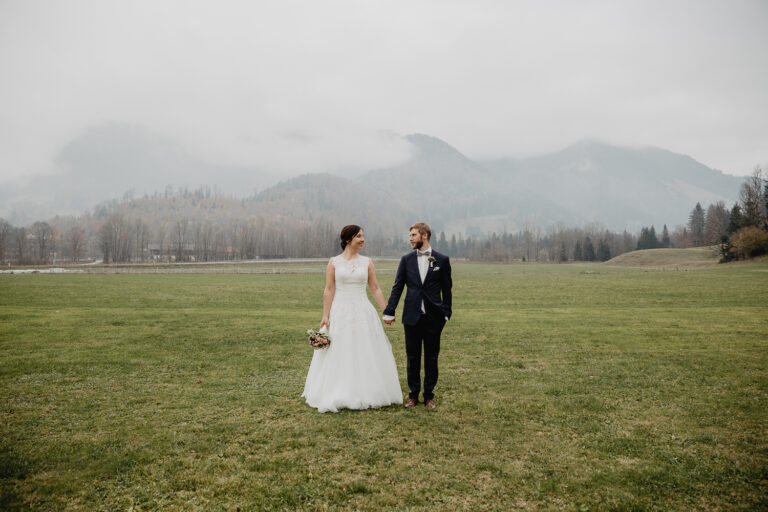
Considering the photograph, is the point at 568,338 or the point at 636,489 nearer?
the point at 636,489

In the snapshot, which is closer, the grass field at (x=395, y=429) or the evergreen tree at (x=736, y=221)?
the grass field at (x=395, y=429)

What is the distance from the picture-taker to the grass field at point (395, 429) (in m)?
5.00

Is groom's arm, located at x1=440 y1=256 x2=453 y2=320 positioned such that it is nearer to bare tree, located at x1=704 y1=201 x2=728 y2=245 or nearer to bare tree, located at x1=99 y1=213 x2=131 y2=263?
bare tree, located at x1=704 y1=201 x2=728 y2=245

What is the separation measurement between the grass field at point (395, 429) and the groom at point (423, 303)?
0.82 m

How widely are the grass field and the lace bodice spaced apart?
7.98 feet

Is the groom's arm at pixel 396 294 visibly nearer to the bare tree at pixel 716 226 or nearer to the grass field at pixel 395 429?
the grass field at pixel 395 429

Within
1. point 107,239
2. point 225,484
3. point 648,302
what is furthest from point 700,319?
point 107,239

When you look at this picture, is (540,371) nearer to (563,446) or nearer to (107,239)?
Result: (563,446)

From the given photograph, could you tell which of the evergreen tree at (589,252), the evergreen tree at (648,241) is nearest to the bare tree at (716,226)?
the evergreen tree at (648,241)

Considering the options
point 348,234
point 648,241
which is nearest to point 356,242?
point 348,234

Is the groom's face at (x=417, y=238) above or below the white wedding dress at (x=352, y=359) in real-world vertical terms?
above

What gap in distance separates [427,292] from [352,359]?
78.6 inches

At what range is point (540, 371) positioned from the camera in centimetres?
1068

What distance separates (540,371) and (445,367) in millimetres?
2481
